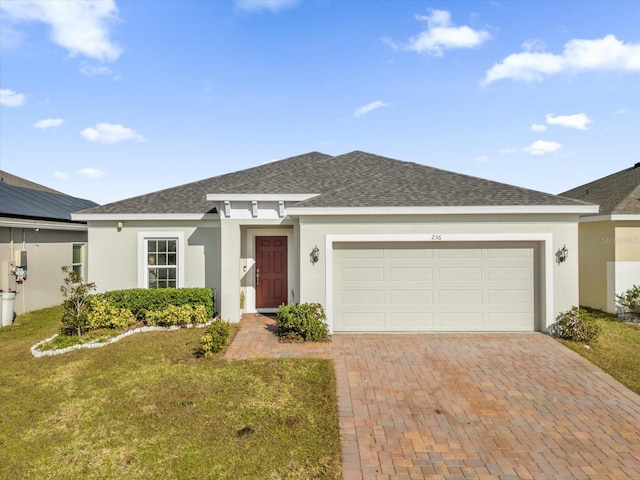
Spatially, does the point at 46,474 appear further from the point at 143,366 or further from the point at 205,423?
the point at 143,366

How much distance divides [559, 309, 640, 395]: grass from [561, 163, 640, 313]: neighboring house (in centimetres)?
147

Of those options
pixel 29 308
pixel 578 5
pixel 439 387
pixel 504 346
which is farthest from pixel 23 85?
pixel 578 5

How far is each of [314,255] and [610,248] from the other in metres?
9.97

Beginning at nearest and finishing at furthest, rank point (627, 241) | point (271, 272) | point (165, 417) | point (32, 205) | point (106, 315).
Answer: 1. point (165, 417)
2. point (106, 315)
3. point (627, 241)
4. point (271, 272)
5. point (32, 205)

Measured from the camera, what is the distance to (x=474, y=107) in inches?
559

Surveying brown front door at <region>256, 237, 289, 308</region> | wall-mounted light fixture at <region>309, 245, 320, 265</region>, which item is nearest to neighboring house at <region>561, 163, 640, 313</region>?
wall-mounted light fixture at <region>309, 245, 320, 265</region>

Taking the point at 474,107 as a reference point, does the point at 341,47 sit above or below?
above

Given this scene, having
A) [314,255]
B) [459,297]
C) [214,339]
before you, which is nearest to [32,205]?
[214,339]

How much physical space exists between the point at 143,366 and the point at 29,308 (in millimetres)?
8957

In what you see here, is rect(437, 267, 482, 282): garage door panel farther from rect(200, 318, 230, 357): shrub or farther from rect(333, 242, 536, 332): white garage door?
rect(200, 318, 230, 357): shrub

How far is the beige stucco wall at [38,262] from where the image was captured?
11508 mm

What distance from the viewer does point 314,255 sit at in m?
8.98

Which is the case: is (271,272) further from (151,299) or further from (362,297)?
(151,299)

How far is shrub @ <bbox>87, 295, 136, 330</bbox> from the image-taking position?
9156mm
